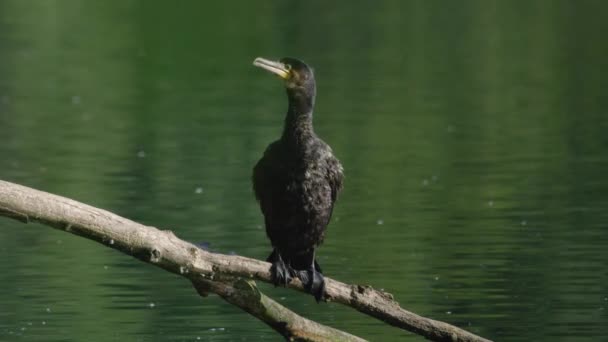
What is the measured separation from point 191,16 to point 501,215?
21.7 m

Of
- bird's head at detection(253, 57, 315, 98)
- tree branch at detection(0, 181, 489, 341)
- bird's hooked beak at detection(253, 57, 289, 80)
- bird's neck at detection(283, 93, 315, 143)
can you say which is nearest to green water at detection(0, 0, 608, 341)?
bird's neck at detection(283, 93, 315, 143)

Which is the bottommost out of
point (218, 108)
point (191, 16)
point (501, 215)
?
point (501, 215)

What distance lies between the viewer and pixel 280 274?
8031 mm

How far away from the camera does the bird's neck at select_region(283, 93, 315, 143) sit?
8.48 meters

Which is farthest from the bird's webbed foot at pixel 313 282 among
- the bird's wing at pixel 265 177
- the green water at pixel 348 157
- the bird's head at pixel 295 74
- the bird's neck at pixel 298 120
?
the green water at pixel 348 157

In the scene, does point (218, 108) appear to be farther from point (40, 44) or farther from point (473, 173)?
point (40, 44)

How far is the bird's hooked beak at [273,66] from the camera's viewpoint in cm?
820

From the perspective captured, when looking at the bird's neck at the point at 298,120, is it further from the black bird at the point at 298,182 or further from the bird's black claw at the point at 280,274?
the bird's black claw at the point at 280,274

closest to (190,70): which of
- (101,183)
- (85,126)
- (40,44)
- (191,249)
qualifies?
(40,44)

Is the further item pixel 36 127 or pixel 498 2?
pixel 498 2

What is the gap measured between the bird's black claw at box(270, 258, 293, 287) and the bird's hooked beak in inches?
34.0

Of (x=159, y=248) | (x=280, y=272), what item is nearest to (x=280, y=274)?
(x=280, y=272)

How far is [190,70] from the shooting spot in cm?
2656

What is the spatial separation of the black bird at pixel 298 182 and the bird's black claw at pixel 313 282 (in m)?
0.04
